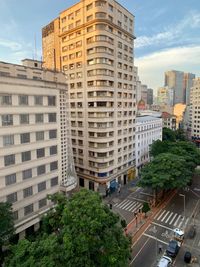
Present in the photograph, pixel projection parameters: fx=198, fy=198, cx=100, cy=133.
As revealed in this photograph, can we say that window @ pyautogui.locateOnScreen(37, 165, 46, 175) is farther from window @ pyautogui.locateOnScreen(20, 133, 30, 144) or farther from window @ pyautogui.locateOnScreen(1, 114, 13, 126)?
window @ pyautogui.locateOnScreen(1, 114, 13, 126)

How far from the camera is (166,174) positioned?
140 ft

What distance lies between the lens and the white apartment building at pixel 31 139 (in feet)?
97.8

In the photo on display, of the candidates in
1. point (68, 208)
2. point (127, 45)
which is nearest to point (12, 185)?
point (68, 208)

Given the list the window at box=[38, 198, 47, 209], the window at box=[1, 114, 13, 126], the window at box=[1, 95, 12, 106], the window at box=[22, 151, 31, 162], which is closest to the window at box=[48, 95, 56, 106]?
the window at box=[1, 95, 12, 106]

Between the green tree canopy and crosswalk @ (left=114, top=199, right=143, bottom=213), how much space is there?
19.7 ft

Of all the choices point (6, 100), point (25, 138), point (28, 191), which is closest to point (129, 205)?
point (28, 191)

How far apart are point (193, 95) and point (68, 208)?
368 feet

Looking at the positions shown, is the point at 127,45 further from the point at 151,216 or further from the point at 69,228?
the point at 69,228

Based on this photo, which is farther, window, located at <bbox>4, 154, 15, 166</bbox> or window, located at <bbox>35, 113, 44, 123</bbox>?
window, located at <bbox>35, 113, 44, 123</bbox>

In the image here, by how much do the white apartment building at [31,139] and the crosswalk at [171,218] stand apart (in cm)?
1948

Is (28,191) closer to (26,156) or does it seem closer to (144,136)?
(26,156)

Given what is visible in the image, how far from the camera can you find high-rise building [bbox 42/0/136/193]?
49.4m

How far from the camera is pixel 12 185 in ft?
101

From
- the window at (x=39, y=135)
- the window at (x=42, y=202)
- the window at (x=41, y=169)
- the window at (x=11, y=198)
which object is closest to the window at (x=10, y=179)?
the window at (x=11, y=198)
